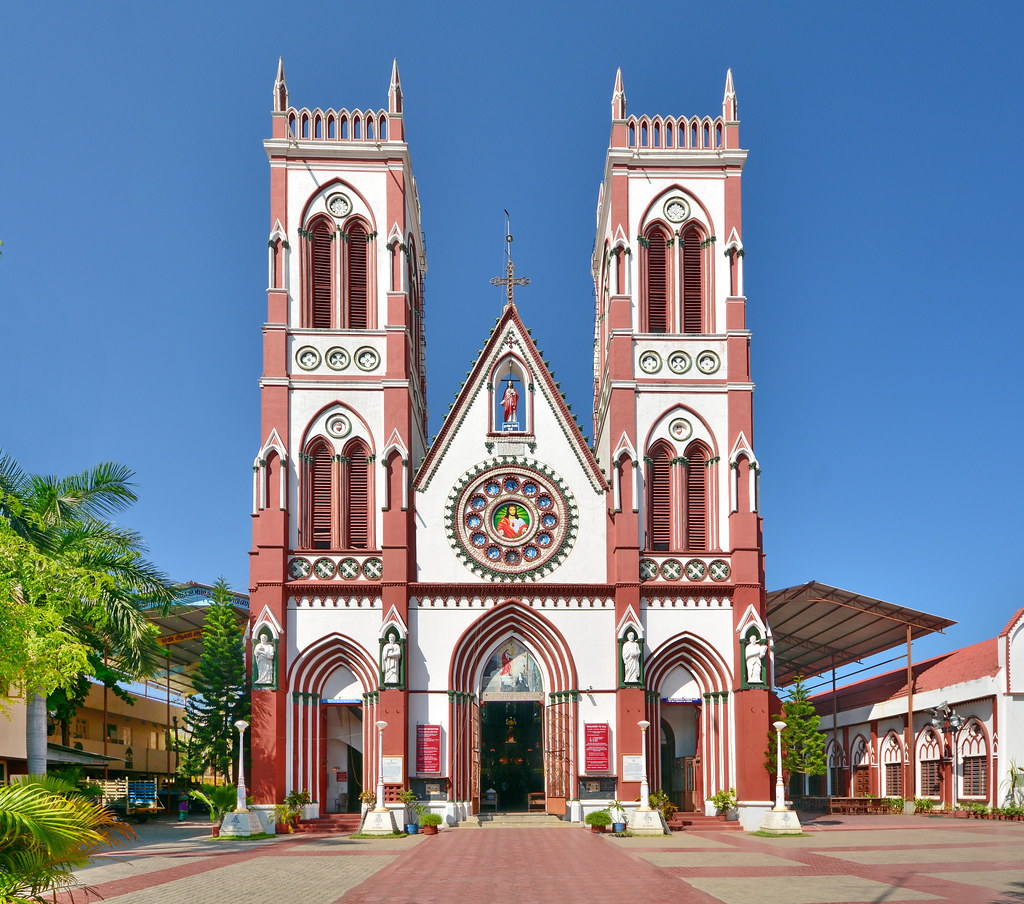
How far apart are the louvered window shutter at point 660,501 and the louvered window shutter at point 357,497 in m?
9.66

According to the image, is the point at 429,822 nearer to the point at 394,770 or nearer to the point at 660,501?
the point at 394,770

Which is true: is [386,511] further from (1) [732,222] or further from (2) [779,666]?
(2) [779,666]

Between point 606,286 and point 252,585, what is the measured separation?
55.1 feet

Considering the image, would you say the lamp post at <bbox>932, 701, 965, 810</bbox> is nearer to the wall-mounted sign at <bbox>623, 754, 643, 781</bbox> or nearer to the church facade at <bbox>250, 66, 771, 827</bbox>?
the church facade at <bbox>250, 66, 771, 827</bbox>

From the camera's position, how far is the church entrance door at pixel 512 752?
4309 centimetres

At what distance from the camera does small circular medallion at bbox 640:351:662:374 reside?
1661 inches

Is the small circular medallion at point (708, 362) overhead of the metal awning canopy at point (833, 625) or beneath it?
overhead

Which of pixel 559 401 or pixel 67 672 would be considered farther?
pixel 559 401

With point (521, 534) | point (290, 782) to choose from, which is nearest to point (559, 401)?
point (521, 534)

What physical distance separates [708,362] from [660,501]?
516 cm

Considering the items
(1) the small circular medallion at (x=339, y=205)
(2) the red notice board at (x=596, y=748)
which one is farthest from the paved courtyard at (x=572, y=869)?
(1) the small circular medallion at (x=339, y=205)

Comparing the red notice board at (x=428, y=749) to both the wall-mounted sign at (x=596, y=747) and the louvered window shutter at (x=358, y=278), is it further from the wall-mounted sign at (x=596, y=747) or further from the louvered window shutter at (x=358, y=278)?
the louvered window shutter at (x=358, y=278)

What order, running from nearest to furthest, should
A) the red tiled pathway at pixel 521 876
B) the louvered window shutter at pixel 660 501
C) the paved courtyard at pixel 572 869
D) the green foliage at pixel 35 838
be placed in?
the green foliage at pixel 35 838 < the red tiled pathway at pixel 521 876 < the paved courtyard at pixel 572 869 < the louvered window shutter at pixel 660 501

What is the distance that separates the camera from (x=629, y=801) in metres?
38.1
